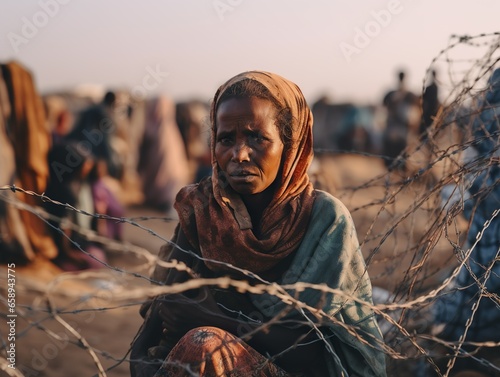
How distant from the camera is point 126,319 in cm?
620

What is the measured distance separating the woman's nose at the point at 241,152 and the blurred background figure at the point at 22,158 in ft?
16.6

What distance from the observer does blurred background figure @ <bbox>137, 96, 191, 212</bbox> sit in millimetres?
12383

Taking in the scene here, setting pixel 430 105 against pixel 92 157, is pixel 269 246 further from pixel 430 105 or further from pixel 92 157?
pixel 92 157

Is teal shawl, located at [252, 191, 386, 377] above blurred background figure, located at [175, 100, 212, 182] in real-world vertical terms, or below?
above

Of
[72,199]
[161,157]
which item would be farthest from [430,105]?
[161,157]

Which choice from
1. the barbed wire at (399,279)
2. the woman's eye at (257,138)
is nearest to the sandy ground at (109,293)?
the barbed wire at (399,279)

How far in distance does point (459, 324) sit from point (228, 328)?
6.21 ft

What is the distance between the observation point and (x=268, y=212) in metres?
2.48

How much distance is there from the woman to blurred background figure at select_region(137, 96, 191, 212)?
9753mm

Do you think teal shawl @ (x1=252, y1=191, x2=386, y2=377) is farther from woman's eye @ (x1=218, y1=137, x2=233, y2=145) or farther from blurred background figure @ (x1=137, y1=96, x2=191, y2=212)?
blurred background figure @ (x1=137, y1=96, x2=191, y2=212)

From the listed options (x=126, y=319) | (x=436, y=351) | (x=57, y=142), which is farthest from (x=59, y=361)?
(x=57, y=142)

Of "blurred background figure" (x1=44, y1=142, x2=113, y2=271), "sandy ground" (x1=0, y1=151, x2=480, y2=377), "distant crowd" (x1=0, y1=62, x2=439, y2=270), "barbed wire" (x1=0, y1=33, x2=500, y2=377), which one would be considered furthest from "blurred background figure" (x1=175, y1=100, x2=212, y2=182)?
"barbed wire" (x1=0, y1=33, x2=500, y2=377)

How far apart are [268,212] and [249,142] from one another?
262 millimetres

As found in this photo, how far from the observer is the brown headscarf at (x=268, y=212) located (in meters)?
2.44
